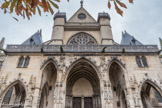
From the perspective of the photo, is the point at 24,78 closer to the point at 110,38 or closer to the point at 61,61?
the point at 61,61

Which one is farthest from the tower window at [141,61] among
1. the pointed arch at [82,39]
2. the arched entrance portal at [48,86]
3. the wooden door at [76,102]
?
the arched entrance portal at [48,86]

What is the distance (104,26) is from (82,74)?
7866 millimetres

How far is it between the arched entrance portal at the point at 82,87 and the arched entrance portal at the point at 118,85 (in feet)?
5.98

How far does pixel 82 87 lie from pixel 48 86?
3.68m

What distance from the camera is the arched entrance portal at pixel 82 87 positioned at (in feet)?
42.7

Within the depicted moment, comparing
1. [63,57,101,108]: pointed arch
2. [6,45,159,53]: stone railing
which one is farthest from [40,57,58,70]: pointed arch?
[63,57,101,108]: pointed arch

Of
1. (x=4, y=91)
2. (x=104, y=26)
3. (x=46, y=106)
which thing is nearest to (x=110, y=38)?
(x=104, y=26)

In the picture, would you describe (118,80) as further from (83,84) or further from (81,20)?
(81,20)

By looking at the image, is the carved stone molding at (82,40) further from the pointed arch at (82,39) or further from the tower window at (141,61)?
the tower window at (141,61)

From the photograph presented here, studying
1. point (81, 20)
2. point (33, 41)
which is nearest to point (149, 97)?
point (81, 20)

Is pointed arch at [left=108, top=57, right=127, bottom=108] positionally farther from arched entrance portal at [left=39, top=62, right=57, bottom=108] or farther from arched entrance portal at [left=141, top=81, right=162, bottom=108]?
arched entrance portal at [left=39, top=62, right=57, bottom=108]

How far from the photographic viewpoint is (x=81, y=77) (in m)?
14.7

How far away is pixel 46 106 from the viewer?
12.6 metres

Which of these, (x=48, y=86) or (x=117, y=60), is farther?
(x=48, y=86)
